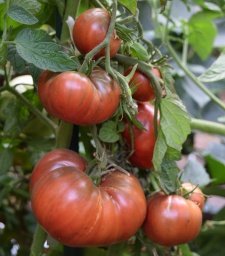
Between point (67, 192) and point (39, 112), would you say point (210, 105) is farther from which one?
point (67, 192)

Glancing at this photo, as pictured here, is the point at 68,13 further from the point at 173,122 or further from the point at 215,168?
the point at 215,168

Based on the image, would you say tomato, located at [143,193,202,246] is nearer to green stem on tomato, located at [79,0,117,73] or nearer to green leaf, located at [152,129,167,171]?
green leaf, located at [152,129,167,171]

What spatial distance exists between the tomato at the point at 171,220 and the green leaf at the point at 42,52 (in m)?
0.16

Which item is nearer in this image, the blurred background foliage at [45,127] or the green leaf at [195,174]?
the blurred background foliage at [45,127]

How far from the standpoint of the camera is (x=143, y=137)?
55 centimetres

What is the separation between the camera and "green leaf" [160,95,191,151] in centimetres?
53

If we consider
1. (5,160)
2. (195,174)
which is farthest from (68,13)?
(195,174)

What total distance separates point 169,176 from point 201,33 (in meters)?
0.59

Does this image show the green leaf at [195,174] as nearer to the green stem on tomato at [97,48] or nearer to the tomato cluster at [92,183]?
the tomato cluster at [92,183]

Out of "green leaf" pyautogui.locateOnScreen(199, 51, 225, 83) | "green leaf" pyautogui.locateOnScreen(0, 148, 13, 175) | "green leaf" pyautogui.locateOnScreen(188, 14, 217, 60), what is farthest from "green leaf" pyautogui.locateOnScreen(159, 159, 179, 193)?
"green leaf" pyautogui.locateOnScreen(188, 14, 217, 60)

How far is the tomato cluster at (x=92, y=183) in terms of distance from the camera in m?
0.47

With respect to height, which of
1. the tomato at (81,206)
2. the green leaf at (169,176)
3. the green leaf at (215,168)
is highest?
the tomato at (81,206)

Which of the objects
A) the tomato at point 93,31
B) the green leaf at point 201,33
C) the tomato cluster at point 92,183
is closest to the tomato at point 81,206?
the tomato cluster at point 92,183

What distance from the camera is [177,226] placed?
549 mm
